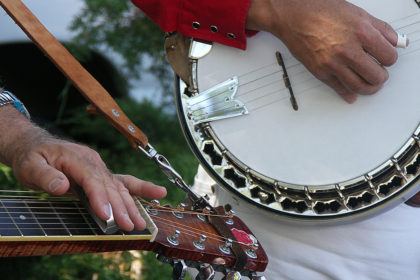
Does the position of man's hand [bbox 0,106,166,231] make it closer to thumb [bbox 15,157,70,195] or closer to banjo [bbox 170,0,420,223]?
thumb [bbox 15,157,70,195]

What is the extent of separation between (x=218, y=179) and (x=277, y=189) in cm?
15

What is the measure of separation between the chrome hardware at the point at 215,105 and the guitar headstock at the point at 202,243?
0.26 metres

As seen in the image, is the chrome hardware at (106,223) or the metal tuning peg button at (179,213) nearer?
the chrome hardware at (106,223)

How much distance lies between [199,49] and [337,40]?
34 cm

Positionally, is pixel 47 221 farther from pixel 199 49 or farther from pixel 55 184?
pixel 199 49

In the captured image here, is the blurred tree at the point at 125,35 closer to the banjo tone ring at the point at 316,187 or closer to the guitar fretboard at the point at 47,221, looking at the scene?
the banjo tone ring at the point at 316,187

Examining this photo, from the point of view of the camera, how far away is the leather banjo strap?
48.2 inches

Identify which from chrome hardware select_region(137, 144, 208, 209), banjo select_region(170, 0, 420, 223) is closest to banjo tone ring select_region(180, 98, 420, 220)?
banjo select_region(170, 0, 420, 223)

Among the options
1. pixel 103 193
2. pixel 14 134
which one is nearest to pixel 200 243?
pixel 103 193

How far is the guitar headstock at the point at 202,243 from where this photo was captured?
1.07 metres

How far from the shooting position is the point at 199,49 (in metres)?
1.38

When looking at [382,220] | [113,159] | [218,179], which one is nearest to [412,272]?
[382,220]

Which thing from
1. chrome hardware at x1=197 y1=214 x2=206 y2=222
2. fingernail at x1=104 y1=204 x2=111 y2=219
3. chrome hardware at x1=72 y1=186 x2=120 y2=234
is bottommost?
chrome hardware at x1=72 y1=186 x2=120 y2=234

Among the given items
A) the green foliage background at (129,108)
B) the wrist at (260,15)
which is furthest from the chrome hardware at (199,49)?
the green foliage background at (129,108)
